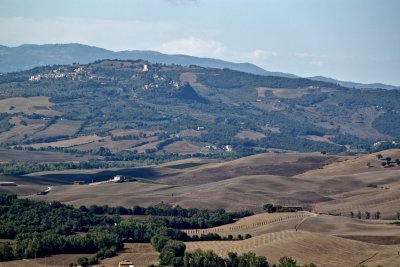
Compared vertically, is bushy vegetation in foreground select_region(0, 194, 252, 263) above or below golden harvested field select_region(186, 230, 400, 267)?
below

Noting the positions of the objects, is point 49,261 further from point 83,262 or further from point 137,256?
point 137,256

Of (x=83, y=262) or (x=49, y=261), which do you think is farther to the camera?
(x=49, y=261)

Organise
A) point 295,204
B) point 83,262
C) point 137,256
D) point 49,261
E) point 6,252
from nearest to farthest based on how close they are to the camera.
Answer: point 6,252 < point 83,262 < point 49,261 < point 137,256 < point 295,204

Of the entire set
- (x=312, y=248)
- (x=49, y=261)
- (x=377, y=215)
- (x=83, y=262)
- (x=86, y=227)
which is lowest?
(x=86, y=227)

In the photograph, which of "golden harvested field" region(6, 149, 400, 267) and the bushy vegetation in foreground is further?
"golden harvested field" region(6, 149, 400, 267)

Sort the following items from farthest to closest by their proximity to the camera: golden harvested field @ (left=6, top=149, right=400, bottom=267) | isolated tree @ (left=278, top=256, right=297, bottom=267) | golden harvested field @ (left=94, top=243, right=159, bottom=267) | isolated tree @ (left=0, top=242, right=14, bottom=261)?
golden harvested field @ (left=6, top=149, right=400, bottom=267) → golden harvested field @ (left=94, top=243, right=159, bottom=267) → isolated tree @ (left=0, top=242, right=14, bottom=261) → isolated tree @ (left=278, top=256, right=297, bottom=267)

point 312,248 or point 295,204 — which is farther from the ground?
point 312,248

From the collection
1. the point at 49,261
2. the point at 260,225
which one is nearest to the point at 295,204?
the point at 260,225

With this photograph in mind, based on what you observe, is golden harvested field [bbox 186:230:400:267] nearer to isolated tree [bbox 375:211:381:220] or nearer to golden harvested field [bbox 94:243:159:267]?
A: golden harvested field [bbox 94:243:159:267]

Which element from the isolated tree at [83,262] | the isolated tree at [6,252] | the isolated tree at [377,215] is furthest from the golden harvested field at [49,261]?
the isolated tree at [377,215]

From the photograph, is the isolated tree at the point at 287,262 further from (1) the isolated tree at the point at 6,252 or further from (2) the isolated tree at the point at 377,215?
(2) the isolated tree at the point at 377,215

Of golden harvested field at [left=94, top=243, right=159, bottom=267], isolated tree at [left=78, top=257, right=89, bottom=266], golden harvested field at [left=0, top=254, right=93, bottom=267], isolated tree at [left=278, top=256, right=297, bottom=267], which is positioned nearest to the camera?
isolated tree at [left=278, top=256, right=297, bottom=267]

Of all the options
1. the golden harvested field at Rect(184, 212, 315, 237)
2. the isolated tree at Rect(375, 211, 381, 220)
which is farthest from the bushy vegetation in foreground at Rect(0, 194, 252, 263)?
the isolated tree at Rect(375, 211, 381, 220)
